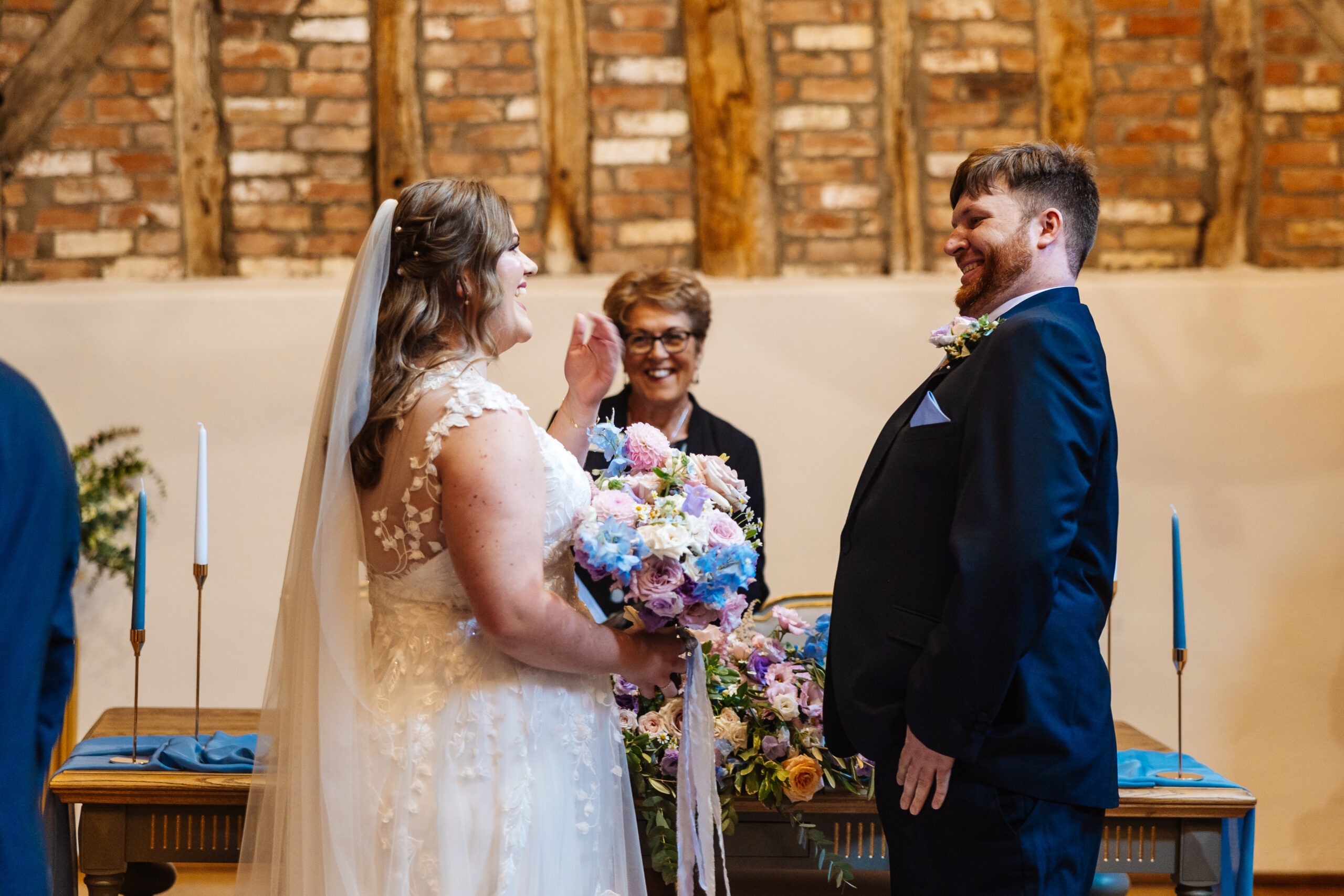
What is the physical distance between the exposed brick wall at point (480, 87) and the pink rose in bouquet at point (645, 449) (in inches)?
96.8

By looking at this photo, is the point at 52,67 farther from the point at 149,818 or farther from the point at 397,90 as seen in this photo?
the point at 149,818

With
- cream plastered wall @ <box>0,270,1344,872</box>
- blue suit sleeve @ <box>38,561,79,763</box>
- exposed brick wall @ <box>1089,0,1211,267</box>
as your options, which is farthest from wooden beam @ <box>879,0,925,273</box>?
blue suit sleeve @ <box>38,561,79,763</box>

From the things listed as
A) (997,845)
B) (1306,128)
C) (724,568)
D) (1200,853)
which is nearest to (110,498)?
(724,568)

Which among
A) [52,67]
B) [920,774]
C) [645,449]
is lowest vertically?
[920,774]

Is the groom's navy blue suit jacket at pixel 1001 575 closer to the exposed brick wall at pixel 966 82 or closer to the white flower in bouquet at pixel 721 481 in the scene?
the white flower in bouquet at pixel 721 481

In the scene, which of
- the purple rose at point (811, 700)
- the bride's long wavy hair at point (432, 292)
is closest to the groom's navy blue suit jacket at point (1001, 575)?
the purple rose at point (811, 700)

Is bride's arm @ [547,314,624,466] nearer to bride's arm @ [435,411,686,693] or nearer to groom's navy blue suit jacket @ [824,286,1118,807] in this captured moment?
bride's arm @ [435,411,686,693]

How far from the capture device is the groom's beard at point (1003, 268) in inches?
71.6

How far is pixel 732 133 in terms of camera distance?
4168 millimetres

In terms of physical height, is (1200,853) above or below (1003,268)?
below

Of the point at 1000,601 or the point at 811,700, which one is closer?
the point at 1000,601

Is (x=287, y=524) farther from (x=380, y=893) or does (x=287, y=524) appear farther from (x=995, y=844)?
(x=995, y=844)

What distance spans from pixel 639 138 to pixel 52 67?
223cm

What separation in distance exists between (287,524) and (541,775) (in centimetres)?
275
